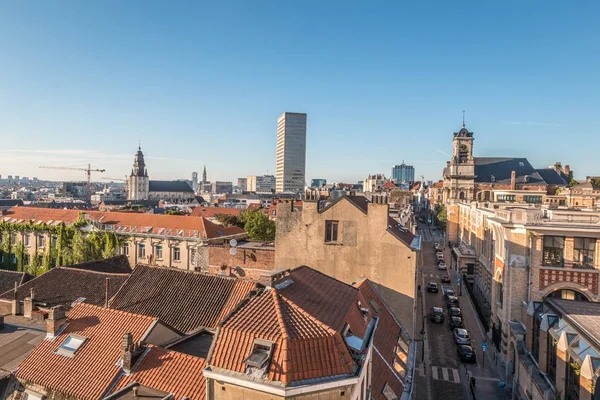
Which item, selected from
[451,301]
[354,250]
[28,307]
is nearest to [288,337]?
[354,250]

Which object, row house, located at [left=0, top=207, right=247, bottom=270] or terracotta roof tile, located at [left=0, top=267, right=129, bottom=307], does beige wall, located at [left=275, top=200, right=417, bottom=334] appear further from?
row house, located at [left=0, top=207, right=247, bottom=270]

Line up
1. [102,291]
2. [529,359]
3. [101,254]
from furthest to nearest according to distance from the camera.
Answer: [101,254]
[102,291]
[529,359]

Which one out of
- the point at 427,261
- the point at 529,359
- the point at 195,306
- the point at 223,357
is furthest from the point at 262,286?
the point at 427,261

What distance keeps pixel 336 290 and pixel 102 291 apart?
19.8m

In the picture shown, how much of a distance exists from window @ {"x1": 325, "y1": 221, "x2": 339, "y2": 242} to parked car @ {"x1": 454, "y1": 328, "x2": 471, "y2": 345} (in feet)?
51.8

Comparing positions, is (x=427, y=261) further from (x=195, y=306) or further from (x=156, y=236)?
(x=195, y=306)

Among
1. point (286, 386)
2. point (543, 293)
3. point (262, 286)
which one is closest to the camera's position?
point (286, 386)

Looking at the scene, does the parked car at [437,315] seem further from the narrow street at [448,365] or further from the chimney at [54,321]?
the chimney at [54,321]

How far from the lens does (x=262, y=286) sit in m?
14.1

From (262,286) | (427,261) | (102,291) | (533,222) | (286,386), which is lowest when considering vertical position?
(427,261)

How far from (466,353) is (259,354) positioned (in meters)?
24.5

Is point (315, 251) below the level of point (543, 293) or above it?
above

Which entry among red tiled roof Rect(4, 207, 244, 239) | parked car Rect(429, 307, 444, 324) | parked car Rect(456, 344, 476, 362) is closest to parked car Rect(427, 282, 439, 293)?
parked car Rect(429, 307, 444, 324)

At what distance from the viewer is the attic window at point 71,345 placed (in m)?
16.2
